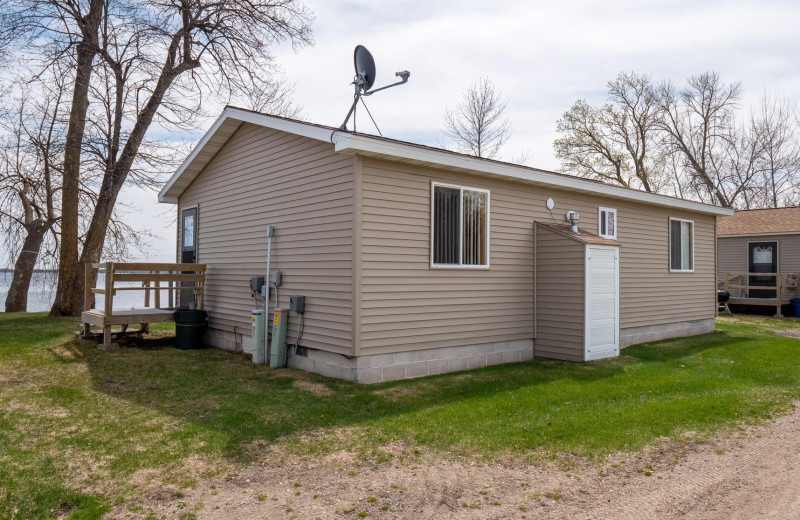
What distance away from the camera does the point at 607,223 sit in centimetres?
1080

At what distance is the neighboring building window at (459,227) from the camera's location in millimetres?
8000

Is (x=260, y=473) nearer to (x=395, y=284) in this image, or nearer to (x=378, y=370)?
(x=378, y=370)

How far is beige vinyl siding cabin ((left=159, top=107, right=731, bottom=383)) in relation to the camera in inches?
287

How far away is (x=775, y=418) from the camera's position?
6.11 metres

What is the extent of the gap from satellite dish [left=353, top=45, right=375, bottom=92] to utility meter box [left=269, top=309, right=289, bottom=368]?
3.52m

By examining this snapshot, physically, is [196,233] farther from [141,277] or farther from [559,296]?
[559,296]

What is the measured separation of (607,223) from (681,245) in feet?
10.00

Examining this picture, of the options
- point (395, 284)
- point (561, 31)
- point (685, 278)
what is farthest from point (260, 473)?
point (685, 278)

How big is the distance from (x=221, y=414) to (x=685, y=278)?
10827 mm

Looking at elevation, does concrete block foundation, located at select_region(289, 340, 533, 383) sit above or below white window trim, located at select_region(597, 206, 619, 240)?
below

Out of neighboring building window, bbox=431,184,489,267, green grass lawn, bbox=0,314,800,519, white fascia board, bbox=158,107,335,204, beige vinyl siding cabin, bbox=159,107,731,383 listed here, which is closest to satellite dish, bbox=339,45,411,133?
white fascia board, bbox=158,107,335,204

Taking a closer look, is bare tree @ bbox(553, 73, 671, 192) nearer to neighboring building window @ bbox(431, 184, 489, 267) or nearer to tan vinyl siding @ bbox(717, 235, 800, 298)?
tan vinyl siding @ bbox(717, 235, 800, 298)

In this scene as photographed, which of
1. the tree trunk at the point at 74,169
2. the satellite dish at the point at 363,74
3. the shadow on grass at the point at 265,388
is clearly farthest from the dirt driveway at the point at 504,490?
the tree trunk at the point at 74,169

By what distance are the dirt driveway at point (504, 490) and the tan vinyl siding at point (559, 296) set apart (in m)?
3.92
